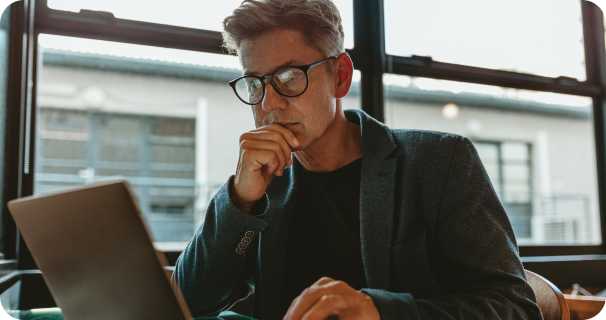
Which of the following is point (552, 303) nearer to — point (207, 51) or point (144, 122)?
point (207, 51)

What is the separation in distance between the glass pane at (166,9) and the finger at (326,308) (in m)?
1.36

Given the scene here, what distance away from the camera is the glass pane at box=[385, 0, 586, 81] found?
2.54 meters

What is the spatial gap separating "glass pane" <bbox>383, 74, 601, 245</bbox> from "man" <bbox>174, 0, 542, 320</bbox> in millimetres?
212

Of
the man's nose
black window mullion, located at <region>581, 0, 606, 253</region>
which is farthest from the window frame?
the man's nose

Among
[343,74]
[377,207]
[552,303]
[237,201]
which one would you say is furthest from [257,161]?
[552,303]

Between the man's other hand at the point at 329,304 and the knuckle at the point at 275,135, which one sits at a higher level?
the knuckle at the point at 275,135

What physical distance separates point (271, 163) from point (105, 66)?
1.52 m

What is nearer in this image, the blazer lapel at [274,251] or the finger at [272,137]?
the finger at [272,137]

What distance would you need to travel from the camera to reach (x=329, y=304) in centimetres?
59

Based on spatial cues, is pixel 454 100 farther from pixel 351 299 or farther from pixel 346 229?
pixel 351 299

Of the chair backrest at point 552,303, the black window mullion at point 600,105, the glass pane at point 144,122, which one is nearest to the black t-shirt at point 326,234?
the glass pane at point 144,122

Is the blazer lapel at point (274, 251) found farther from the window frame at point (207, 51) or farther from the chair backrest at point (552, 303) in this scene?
the window frame at point (207, 51)

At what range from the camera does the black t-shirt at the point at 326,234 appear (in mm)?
1243

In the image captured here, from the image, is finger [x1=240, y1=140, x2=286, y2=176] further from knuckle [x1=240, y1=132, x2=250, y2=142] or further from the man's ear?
the man's ear
